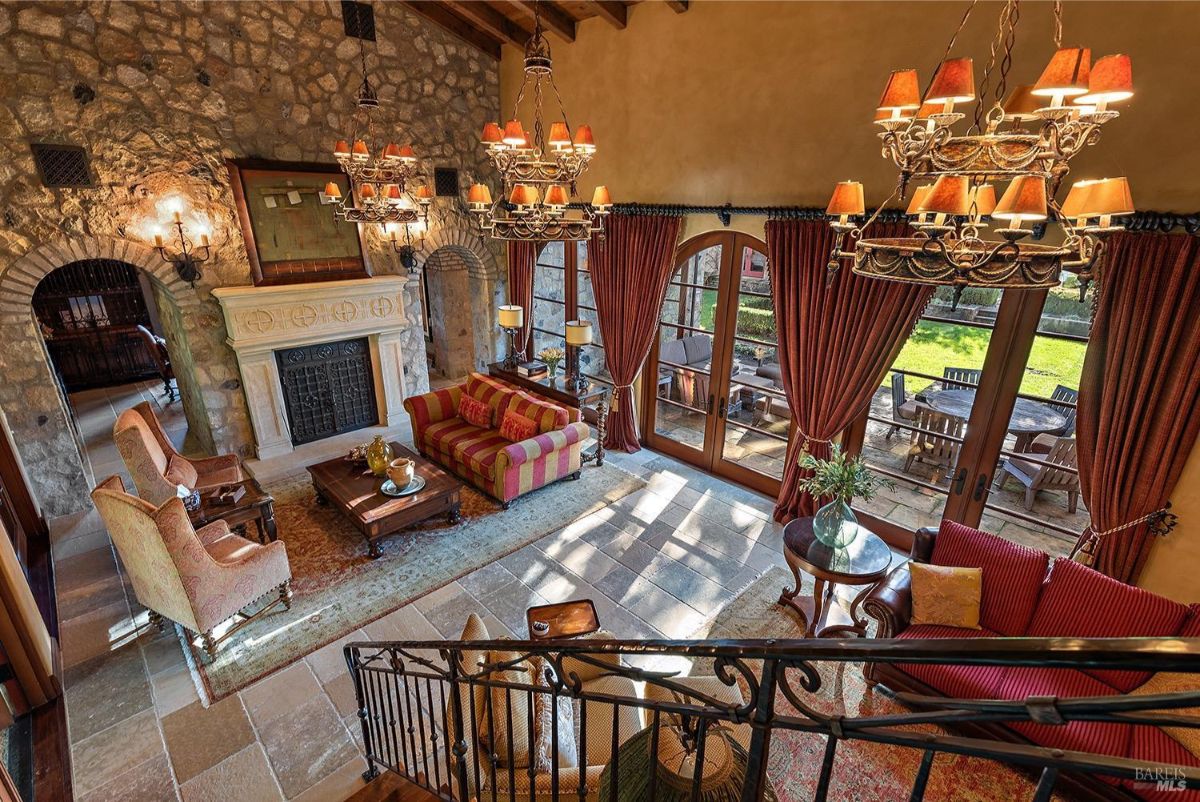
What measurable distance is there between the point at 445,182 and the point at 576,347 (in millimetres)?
2561

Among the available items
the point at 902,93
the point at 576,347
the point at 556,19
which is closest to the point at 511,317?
the point at 576,347

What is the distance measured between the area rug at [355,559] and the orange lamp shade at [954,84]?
4.08 meters

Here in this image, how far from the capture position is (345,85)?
5.89 metres

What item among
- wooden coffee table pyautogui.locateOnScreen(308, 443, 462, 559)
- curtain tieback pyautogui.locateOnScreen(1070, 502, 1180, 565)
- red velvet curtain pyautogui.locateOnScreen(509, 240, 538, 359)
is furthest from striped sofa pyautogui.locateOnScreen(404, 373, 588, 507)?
curtain tieback pyautogui.locateOnScreen(1070, 502, 1180, 565)

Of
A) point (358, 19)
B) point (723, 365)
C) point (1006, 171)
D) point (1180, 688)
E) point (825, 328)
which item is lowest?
point (1180, 688)

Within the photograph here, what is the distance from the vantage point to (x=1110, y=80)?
1.64m

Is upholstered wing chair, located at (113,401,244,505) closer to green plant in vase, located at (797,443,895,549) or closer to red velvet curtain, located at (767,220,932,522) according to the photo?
green plant in vase, located at (797,443,895,549)

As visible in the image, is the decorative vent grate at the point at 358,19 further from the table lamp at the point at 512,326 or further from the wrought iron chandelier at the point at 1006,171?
the wrought iron chandelier at the point at 1006,171

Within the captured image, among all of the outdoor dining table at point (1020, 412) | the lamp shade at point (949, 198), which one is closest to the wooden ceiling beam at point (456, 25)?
the outdoor dining table at point (1020, 412)

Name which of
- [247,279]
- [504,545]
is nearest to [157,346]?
[247,279]

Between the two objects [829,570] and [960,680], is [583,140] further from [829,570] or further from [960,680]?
[960,680]

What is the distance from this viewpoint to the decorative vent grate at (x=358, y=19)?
574 cm

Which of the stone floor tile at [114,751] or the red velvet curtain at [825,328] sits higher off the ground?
the red velvet curtain at [825,328]

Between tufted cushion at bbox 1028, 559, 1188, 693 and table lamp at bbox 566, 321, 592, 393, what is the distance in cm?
427
